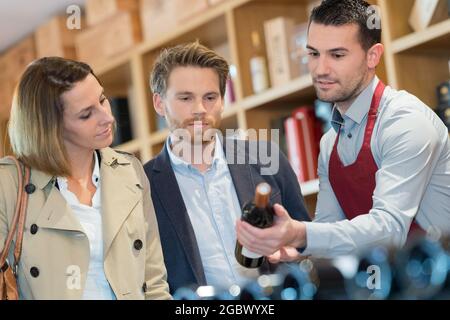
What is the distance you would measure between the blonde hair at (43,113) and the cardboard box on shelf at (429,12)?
51.5 inches

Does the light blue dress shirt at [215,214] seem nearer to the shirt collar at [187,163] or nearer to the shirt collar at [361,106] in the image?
the shirt collar at [187,163]

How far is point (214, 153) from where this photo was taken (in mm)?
1794

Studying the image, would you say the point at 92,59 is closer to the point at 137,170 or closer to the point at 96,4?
the point at 96,4

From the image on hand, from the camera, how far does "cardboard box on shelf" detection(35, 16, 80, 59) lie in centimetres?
381

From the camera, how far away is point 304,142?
116 inches

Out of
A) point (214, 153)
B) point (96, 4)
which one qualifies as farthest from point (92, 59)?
point (214, 153)

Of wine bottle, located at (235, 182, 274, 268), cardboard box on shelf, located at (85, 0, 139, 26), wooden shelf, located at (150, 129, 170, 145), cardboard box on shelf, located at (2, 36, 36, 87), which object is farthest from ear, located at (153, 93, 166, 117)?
cardboard box on shelf, located at (2, 36, 36, 87)

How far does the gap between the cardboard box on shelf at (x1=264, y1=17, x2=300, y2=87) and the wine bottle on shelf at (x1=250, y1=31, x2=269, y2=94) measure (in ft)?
0.19

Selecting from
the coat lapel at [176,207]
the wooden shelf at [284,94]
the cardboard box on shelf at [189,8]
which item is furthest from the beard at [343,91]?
the cardboard box on shelf at [189,8]

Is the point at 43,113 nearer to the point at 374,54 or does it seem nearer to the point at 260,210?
the point at 260,210

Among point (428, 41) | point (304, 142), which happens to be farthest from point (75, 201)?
point (304, 142)

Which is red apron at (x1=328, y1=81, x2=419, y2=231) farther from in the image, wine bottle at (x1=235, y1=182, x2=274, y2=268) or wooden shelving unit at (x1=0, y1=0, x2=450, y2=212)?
wooden shelving unit at (x1=0, y1=0, x2=450, y2=212)

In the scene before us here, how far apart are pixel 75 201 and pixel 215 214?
0.30 metres

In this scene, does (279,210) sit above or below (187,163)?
below
